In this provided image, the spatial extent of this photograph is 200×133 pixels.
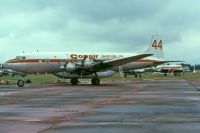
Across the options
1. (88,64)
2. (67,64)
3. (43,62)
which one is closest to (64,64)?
(67,64)

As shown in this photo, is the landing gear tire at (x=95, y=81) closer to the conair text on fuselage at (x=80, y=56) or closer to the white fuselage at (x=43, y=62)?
the white fuselage at (x=43, y=62)

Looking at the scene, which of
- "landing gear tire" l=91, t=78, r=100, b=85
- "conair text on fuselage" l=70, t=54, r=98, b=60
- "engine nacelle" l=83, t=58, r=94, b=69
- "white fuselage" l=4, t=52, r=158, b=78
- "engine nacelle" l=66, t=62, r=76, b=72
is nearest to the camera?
"engine nacelle" l=83, t=58, r=94, b=69

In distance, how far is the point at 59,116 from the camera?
523 inches

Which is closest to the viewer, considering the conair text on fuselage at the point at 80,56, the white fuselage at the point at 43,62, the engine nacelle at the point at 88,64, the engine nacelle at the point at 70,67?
the engine nacelle at the point at 88,64

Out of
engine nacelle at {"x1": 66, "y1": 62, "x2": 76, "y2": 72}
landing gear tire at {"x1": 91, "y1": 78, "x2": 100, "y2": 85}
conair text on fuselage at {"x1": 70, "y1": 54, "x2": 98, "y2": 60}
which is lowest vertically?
landing gear tire at {"x1": 91, "y1": 78, "x2": 100, "y2": 85}

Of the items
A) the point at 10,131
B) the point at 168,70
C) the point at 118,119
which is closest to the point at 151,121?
the point at 118,119

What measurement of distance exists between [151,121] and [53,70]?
3227 cm

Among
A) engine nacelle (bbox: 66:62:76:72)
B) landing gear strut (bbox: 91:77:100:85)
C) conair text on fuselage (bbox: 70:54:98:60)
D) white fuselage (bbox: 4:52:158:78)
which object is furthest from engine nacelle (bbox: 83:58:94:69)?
conair text on fuselage (bbox: 70:54:98:60)

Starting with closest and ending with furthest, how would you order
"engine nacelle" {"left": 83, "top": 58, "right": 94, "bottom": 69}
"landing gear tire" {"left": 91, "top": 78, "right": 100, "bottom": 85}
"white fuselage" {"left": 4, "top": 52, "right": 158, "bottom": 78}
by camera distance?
"engine nacelle" {"left": 83, "top": 58, "right": 94, "bottom": 69}, "white fuselage" {"left": 4, "top": 52, "right": 158, "bottom": 78}, "landing gear tire" {"left": 91, "top": 78, "right": 100, "bottom": 85}

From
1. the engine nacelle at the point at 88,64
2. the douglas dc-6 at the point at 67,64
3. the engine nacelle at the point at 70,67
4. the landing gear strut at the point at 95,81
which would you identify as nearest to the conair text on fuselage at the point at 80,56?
the douglas dc-6 at the point at 67,64

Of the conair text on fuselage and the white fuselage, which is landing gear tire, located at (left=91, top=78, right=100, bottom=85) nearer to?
the white fuselage

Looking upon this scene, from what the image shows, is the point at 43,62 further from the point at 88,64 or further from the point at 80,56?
the point at 88,64

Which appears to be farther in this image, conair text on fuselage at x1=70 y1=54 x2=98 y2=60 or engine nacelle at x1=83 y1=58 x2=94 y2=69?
conair text on fuselage at x1=70 y1=54 x2=98 y2=60

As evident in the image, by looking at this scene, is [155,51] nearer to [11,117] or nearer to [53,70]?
[53,70]
